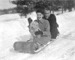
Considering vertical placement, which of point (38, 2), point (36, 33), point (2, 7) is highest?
point (36, 33)

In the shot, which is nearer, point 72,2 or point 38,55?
point 38,55

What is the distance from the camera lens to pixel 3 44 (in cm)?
834

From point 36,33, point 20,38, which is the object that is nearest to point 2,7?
point 20,38

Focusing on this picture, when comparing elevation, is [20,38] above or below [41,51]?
below

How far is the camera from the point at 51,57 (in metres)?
5.54

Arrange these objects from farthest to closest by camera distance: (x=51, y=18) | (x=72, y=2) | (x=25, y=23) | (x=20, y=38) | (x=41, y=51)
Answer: (x=72, y=2)
(x=25, y=23)
(x=20, y=38)
(x=51, y=18)
(x=41, y=51)

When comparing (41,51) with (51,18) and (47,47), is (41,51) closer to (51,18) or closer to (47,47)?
(47,47)

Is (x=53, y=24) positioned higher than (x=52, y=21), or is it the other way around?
(x=52, y=21)

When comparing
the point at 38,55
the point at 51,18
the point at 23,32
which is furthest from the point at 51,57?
the point at 23,32

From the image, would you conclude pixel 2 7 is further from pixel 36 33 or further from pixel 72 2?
pixel 36 33

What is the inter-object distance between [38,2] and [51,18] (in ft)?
55.8

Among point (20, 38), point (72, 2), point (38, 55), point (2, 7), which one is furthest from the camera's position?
point (2, 7)

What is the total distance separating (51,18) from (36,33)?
1.81 metres

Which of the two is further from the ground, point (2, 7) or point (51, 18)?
point (51, 18)
